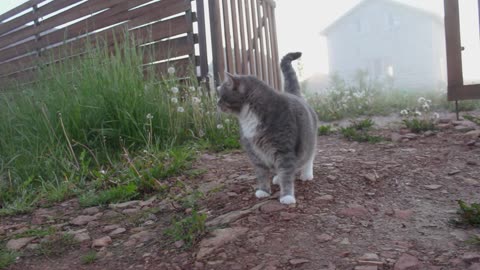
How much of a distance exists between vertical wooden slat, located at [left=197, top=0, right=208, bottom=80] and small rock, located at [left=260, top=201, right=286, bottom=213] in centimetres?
280

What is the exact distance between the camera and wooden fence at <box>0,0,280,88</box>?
15.1 feet

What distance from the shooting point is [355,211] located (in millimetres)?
1884

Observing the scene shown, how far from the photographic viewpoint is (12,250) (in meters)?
1.89

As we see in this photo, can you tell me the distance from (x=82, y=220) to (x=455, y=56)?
3382 millimetres

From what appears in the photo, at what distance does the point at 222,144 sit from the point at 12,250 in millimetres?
1805

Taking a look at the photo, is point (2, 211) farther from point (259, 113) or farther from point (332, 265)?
point (332, 265)

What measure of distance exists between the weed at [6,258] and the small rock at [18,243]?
5 centimetres

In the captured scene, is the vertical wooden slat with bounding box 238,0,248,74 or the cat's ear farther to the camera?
the vertical wooden slat with bounding box 238,0,248,74

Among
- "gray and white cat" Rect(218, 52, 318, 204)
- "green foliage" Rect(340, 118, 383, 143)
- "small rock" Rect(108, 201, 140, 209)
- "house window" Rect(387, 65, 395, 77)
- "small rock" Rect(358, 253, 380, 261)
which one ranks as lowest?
"small rock" Rect(358, 253, 380, 261)

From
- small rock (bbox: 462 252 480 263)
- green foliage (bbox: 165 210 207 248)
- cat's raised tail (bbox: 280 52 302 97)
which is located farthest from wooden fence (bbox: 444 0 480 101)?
green foliage (bbox: 165 210 207 248)

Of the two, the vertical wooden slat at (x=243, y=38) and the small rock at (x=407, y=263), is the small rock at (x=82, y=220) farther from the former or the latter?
the vertical wooden slat at (x=243, y=38)

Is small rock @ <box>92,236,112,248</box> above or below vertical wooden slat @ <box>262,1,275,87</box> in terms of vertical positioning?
below

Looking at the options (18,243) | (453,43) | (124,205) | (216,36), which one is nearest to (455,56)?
(453,43)

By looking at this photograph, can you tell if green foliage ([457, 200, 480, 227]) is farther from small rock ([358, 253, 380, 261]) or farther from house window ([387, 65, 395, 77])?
house window ([387, 65, 395, 77])
